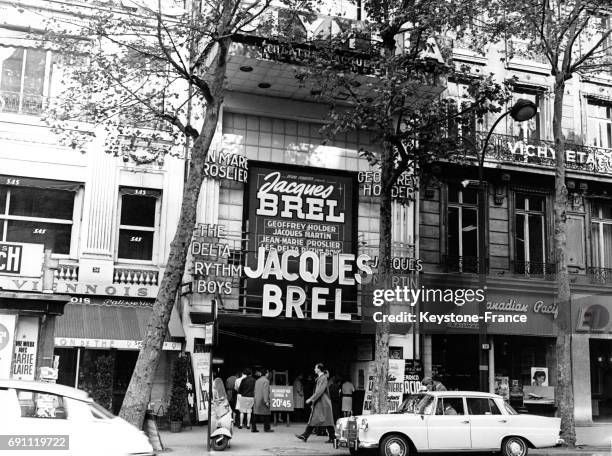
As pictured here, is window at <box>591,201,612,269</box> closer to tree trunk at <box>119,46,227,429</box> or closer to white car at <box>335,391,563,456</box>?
white car at <box>335,391,563,456</box>

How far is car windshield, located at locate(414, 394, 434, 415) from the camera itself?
48.3 feet

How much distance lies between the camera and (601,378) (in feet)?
83.3

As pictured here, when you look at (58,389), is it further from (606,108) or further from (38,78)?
(606,108)

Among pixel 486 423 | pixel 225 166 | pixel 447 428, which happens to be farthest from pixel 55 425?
pixel 225 166

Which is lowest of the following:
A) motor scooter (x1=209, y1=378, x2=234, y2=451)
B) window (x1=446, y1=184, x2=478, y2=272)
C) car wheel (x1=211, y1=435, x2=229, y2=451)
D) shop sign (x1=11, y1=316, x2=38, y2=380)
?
car wheel (x1=211, y1=435, x2=229, y2=451)

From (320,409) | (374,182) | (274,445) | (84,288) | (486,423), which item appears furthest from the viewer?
(374,182)

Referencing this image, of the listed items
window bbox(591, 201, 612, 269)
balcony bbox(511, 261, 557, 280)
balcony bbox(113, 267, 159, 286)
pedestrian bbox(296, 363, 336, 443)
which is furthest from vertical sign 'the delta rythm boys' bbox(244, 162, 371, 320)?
window bbox(591, 201, 612, 269)

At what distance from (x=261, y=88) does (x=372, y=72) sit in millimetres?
3785

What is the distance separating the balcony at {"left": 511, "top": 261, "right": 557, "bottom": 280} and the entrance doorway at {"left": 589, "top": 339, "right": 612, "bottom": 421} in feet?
10.5

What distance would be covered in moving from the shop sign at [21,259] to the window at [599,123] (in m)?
20.1

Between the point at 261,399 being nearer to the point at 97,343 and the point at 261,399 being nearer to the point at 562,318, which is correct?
the point at 97,343

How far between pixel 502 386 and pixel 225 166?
11.9 metres

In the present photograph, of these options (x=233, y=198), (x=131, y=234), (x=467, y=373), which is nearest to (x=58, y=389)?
(x=131, y=234)

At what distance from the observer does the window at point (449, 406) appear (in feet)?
48.4
